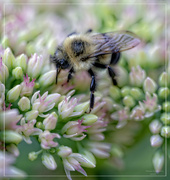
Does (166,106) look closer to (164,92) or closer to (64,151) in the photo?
(164,92)

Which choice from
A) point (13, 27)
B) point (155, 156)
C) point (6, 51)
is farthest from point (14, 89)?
point (155, 156)

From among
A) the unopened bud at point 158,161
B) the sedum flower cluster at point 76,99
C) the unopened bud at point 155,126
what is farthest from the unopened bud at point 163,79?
the unopened bud at point 158,161

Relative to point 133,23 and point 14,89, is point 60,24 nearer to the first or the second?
point 133,23

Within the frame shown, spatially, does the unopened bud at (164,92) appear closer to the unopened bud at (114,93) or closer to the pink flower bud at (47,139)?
the unopened bud at (114,93)

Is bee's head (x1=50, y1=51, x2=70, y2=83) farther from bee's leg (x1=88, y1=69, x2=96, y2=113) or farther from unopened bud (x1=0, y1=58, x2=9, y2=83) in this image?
unopened bud (x1=0, y1=58, x2=9, y2=83)

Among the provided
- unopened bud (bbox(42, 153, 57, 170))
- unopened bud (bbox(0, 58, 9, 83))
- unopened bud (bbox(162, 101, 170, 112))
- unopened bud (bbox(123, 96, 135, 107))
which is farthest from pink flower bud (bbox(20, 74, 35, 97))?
unopened bud (bbox(162, 101, 170, 112))

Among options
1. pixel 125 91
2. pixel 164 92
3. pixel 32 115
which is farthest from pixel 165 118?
pixel 32 115

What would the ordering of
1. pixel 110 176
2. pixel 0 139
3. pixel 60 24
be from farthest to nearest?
pixel 60 24 < pixel 110 176 < pixel 0 139
